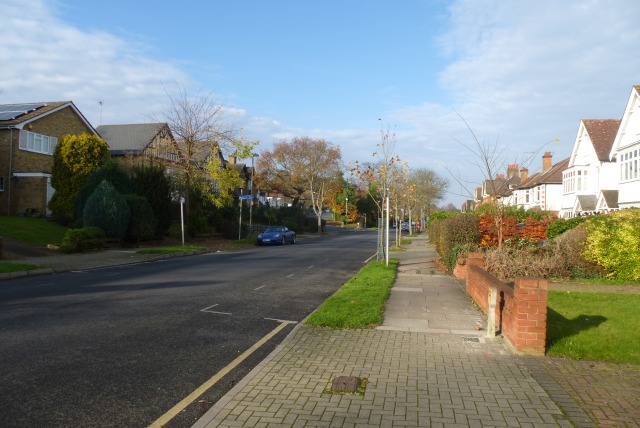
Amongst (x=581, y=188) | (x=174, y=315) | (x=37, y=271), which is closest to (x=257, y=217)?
(x=581, y=188)

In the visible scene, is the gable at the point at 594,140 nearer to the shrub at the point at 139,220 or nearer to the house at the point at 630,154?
the house at the point at 630,154

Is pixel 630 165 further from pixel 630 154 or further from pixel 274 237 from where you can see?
pixel 274 237

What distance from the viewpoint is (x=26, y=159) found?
31953mm

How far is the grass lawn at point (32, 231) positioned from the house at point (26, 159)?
3870mm

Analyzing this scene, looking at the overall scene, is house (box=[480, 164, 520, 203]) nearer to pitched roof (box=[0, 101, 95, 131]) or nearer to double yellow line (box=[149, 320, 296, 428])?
double yellow line (box=[149, 320, 296, 428])

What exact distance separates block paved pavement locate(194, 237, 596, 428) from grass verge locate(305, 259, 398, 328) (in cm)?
30

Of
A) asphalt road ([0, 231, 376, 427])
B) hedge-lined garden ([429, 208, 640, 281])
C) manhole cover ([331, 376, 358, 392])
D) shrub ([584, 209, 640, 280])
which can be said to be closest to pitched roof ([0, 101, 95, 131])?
asphalt road ([0, 231, 376, 427])

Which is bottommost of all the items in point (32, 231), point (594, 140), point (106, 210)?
point (32, 231)

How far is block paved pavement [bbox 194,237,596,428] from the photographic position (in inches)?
179

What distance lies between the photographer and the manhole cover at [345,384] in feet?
17.1

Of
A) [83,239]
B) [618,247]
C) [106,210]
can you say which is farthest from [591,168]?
[83,239]

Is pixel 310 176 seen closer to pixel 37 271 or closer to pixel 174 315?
pixel 37 271

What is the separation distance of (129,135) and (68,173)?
2130 centimetres

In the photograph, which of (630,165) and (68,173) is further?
(68,173)
